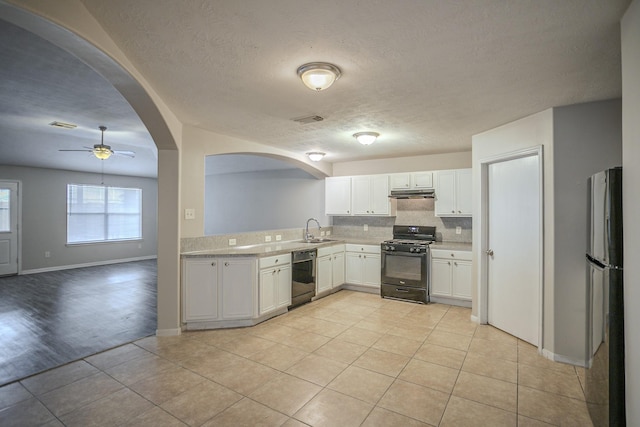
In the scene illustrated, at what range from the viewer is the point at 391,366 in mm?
2912

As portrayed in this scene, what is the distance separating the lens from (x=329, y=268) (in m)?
5.38

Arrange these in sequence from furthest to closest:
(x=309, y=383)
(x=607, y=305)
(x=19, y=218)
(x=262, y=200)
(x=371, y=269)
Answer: (x=262, y=200), (x=19, y=218), (x=371, y=269), (x=309, y=383), (x=607, y=305)

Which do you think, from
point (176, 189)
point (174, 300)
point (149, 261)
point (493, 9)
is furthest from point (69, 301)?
point (493, 9)

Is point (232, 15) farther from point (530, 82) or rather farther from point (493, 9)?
point (530, 82)

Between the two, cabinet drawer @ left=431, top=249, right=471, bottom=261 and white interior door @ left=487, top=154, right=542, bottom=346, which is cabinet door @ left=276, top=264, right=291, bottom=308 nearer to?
cabinet drawer @ left=431, top=249, right=471, bottom=261

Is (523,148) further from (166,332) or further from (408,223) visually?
(166,332)

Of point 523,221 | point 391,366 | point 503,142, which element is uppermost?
point 503,142

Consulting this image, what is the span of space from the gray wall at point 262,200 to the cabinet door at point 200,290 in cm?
311

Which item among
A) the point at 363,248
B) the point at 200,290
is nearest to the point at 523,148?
the point at 363,248

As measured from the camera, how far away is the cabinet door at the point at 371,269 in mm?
5434

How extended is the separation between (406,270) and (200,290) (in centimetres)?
308

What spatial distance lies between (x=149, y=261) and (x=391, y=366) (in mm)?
8044

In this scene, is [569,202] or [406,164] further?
[406,164]

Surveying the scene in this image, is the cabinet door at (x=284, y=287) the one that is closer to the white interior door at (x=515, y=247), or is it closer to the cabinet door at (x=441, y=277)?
the cabinet door at (x=441, y=277)
